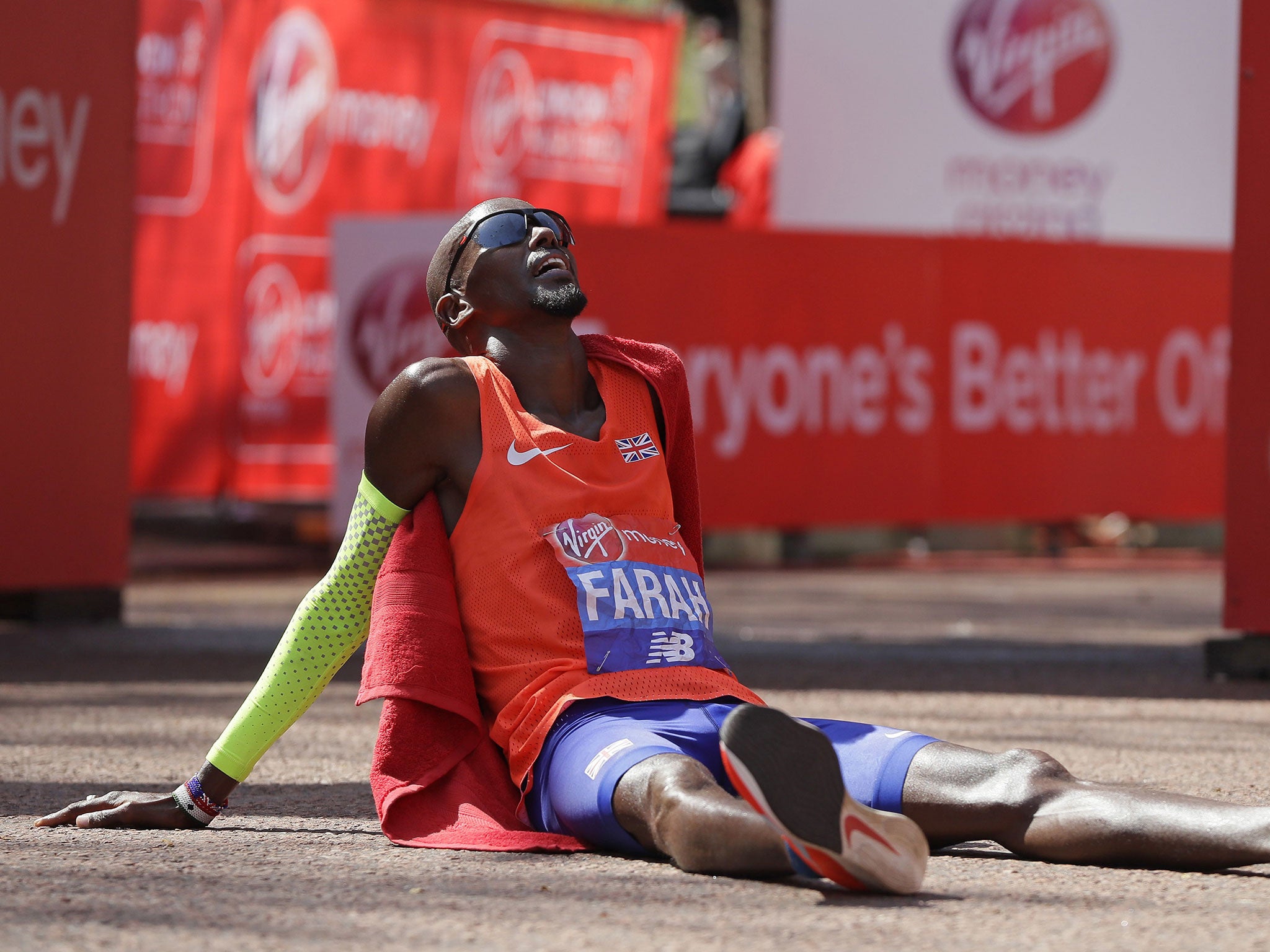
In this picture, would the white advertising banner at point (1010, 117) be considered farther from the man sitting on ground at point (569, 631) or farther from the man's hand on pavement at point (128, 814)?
the man's hand on pavement at point (128, 814)

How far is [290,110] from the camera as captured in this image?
11602mm

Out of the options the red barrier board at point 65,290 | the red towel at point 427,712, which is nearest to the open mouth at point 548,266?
the red towel at point 427,712

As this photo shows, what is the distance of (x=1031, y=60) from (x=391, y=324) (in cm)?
619

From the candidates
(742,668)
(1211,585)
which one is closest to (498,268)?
(742,668)

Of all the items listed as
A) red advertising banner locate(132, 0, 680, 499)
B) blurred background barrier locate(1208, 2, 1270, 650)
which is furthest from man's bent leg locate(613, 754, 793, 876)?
red advertising banner locate(132, 0, 680, 499)

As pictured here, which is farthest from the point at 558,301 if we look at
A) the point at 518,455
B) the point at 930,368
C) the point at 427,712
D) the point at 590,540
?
the point at 930,368

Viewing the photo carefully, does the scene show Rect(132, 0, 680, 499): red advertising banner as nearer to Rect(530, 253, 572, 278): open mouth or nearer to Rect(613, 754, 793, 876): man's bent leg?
Rect(530, 253, 572, 278): open mouth

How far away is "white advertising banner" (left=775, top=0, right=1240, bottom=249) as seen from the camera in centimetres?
1373

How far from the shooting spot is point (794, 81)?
13.7m

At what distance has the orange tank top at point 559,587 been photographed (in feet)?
11.3

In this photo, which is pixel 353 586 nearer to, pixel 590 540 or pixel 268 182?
pixel 590 540

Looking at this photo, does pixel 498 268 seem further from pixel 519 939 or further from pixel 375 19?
pixel 375 19

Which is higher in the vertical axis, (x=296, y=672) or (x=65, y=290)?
(x=65, y=290)

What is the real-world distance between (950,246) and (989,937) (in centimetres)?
919
